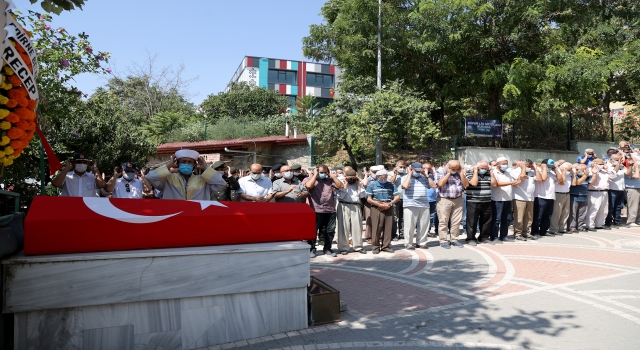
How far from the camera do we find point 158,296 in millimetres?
3975

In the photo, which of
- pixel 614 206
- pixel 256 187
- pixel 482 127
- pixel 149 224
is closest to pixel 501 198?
pixel 614 206

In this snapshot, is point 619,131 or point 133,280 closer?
point 133,280

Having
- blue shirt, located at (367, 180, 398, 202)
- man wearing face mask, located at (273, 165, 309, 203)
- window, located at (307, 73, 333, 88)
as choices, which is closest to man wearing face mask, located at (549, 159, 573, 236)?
blue shirt, located at (367, 180, 398, 202)

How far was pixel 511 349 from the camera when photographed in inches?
166

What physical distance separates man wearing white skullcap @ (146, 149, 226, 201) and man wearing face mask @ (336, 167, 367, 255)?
12.4 feet

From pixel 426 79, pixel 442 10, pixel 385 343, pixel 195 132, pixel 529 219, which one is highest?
pixel 442 10

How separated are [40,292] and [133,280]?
70 centimetres

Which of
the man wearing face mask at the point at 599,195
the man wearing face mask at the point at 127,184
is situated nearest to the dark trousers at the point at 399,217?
the man wearing face mask at the point at 599,195

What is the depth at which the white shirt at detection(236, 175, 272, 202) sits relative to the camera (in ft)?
26.3

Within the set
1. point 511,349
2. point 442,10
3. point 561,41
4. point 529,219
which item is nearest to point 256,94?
point 442,10

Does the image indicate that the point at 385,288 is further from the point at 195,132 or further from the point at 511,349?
the point at 195,132

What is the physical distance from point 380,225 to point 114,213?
19.6 ft

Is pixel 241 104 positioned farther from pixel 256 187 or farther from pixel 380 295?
pixel 380 295

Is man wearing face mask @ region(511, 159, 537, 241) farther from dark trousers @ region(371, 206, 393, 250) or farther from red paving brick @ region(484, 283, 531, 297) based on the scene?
red paving brick @ region(484, 283, 531, 297)
